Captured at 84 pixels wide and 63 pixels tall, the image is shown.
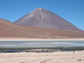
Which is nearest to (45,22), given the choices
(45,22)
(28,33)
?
(45,22)

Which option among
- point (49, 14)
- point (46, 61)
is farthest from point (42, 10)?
point (46, 61)

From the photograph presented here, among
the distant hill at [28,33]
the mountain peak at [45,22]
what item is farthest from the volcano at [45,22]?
the distant hill at [28,33]

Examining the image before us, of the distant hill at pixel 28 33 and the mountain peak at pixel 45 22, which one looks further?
the mountain peak at pixel 45 22

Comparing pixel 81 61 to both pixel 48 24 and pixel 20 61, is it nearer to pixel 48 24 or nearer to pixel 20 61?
pixel 20 61

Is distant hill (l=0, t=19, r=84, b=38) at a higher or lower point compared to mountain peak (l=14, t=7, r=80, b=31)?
lower

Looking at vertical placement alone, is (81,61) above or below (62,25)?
below

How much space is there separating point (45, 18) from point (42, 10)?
20105 mm

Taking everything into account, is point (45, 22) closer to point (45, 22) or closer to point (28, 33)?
point (45, 22)

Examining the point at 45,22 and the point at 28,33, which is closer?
the point at 28,33

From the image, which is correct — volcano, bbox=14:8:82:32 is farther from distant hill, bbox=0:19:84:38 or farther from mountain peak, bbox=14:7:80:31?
distant hill, bbox=0:19:84:38

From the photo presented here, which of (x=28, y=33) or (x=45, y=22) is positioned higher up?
(x=45, y=22)

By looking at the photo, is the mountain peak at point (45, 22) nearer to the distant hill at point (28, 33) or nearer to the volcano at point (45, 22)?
the volcano at point (45, 22)

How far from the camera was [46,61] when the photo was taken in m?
9.71

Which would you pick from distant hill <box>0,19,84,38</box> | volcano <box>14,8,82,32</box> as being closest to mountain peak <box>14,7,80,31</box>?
volcano <box>14,8,82,32</box>
